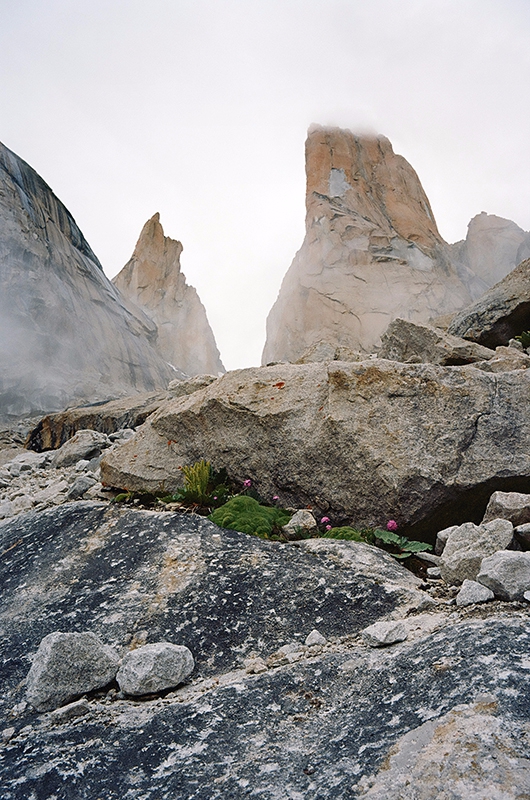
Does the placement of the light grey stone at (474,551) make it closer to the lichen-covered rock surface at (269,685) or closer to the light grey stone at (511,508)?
the lichen-covered rock surface at (269,685)

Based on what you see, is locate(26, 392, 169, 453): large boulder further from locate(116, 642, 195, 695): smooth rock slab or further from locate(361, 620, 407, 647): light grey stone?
locate(361, 620, 407, 647): light grey stone

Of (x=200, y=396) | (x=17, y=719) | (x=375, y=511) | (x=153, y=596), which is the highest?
(x=200, y=396)

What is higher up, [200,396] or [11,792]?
[200,396]

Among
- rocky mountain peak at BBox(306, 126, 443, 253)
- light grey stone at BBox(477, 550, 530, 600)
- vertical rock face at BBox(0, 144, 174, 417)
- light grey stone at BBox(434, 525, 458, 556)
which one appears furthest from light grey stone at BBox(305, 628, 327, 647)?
rocky mountain peak at BBox(306, 126, 443, 253)

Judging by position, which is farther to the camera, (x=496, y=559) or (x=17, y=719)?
(x=496, y=559)

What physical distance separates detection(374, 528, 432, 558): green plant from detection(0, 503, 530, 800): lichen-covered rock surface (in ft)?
2.09

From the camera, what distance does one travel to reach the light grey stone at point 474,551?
14.1 feet

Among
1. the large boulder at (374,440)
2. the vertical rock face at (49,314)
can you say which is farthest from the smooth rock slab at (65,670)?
the vertical rock face at (49,314)

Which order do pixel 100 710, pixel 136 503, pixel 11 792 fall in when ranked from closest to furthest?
pixel 11 792, pixel 100 710, pixel 136 503

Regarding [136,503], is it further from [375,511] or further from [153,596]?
[375,511]

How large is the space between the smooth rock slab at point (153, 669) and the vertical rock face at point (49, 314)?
35556 mm

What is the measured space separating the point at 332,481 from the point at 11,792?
472 centimetres

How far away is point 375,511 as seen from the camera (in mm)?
6340

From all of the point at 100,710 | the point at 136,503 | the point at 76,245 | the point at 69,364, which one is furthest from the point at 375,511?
the point at 76,245
